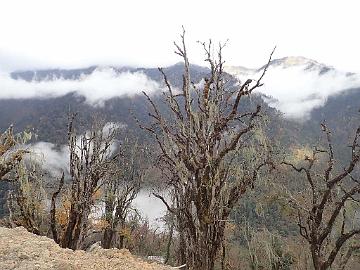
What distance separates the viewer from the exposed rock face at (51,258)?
6.35 m

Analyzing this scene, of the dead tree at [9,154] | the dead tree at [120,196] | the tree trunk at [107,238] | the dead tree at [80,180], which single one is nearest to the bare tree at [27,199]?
the dead tree at [9,154]

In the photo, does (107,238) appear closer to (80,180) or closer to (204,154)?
(80,180)

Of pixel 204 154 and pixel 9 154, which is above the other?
pixel 204 154

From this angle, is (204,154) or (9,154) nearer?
(204,154)

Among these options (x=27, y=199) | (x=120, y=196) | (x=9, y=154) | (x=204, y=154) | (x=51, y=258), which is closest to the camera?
(x=204, y=154)

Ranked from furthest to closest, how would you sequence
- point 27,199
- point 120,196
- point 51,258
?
1. point 120,196
2. point 27,199
3. point 51,258

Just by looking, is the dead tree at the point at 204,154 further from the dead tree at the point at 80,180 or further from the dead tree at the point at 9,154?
the dead tree at the point at 9,154

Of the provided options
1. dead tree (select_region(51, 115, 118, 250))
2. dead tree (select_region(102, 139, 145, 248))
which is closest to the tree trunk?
dead tree (select_region(102, 139, 145, 248))

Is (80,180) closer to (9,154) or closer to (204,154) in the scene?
(9,154)

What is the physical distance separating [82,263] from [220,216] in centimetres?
226

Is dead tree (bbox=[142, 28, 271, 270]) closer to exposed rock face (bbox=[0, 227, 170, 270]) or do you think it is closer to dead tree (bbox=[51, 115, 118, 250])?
exposed rock face (bbox=[0, 227, 170, 270])

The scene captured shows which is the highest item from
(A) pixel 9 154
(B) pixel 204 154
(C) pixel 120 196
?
(B) pixel 204 154

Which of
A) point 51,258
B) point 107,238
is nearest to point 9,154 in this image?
point 107,238

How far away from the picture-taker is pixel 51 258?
6.71 m
